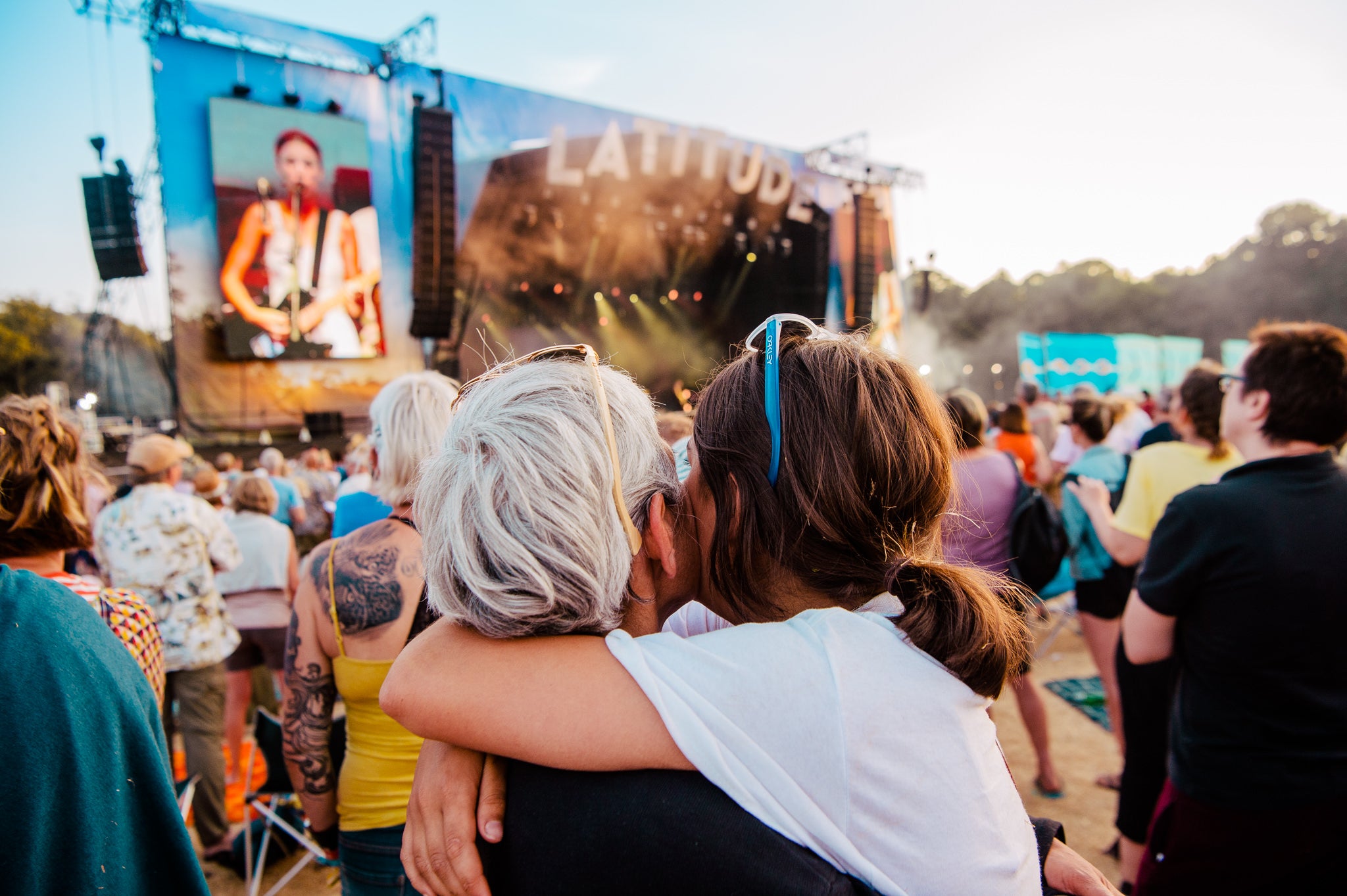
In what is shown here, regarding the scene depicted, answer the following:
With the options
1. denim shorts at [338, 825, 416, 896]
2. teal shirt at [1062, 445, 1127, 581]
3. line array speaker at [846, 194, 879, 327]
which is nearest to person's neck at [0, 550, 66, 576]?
denim shorts at [338, 825, 416, 896]

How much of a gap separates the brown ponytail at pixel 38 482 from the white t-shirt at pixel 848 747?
4.85ft

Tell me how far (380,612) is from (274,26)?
1164 cm

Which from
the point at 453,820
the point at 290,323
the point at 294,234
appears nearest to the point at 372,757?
the point at 453,820

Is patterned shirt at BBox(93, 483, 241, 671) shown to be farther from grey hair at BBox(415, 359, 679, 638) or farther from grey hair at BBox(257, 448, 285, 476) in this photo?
grey hair at BBox(415, 359, 679, 638)

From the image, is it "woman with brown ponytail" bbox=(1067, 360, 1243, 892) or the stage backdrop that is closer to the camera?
"woman with brown ponytail" bbox=(1067, 360, 1243, 892)

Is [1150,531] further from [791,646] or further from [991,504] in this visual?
[791,646]

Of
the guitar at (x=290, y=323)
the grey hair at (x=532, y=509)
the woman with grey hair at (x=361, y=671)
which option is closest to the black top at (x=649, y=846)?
the grey hair at (x=532, y=509)

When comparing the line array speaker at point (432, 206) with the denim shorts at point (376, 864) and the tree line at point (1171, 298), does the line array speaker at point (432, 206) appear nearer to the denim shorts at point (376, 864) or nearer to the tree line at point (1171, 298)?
the denim shorts at point (376, 864)

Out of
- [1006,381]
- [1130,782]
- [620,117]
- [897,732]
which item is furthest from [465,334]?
[1006,381]

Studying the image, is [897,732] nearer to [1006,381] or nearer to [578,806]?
[578,806]

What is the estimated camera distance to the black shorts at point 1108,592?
3543 millimetres

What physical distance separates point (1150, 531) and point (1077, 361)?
12.8 m

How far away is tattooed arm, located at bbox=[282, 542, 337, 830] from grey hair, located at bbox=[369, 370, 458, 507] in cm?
26

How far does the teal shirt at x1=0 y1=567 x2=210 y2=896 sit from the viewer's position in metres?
1.00
